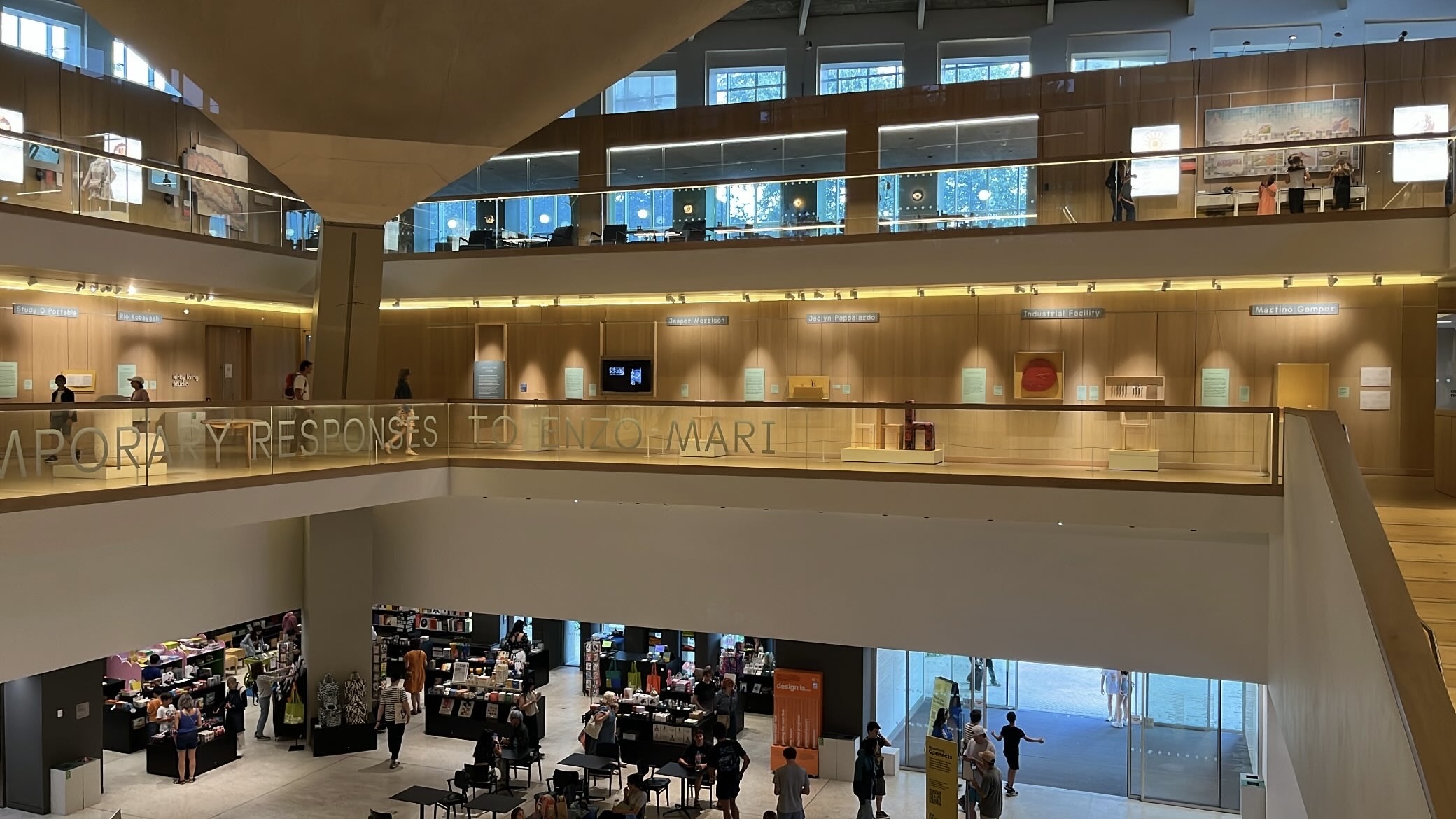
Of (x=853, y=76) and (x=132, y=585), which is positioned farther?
(x=853, y=76)

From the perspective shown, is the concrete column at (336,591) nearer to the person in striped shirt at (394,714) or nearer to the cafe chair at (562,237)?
the person in striped shirt at (394,714)

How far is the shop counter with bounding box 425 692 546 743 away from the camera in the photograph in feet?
59.4

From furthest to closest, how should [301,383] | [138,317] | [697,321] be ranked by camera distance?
1. [697,321]
2. [138,317]
3. [301,383]

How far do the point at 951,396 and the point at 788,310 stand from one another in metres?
3.52

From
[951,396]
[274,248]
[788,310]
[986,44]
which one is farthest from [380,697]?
[986,44]

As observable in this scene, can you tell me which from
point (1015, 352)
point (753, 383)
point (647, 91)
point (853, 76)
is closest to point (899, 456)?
point (1015, 352)

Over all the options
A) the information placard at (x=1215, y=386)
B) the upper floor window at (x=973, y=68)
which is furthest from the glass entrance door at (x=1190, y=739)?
the upper floor window at (x=973, y=68)

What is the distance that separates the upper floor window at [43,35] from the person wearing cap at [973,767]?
21.0 meters

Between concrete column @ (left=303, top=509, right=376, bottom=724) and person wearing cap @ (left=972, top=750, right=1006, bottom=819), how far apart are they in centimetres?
1015

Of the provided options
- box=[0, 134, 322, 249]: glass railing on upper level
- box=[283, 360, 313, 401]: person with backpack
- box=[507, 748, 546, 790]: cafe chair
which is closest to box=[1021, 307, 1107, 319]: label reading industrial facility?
box=[507, 748, 546, 790]: cafe chair

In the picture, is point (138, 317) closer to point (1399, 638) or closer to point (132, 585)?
point (132, 585)

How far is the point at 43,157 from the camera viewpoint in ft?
47.6

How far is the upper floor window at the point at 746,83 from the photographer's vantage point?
27.3 meters

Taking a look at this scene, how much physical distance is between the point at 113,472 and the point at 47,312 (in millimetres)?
9357
